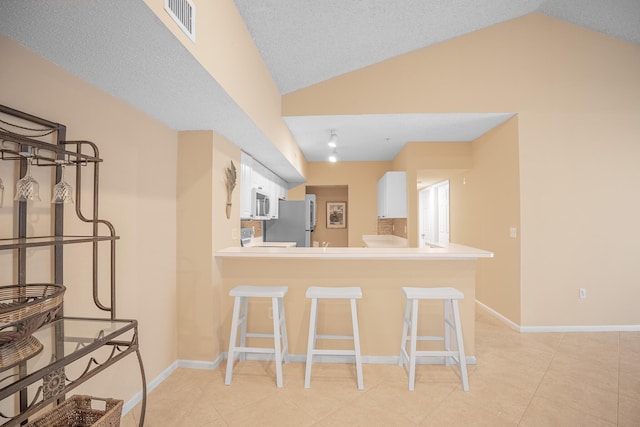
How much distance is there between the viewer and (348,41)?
2.89 meters

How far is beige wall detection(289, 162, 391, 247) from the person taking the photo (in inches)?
249

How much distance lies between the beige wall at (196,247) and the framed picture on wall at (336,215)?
17.1 ft

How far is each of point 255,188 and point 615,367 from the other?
3.86 metres

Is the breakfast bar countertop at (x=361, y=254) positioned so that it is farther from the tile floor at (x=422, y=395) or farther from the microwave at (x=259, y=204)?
the microwave at (x=259, y=204)

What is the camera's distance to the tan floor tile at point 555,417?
192 centimetres

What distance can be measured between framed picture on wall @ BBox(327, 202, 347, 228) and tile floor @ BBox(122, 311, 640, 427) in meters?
5.01

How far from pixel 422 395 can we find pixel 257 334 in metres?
1.38

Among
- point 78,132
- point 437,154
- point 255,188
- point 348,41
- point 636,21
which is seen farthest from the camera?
point 437,154

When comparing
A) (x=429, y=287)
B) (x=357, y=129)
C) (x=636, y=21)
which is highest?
(x=636, y=21)

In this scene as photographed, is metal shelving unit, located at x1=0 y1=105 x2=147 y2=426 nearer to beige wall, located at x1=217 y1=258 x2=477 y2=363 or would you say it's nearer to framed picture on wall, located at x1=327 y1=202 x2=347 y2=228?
beige wall, located at x1=217 y1=258 x2=477 y2=363

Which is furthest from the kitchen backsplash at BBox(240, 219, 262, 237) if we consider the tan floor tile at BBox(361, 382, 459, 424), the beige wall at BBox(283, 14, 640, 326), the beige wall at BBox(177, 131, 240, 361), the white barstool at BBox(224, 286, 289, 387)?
the tan floor tile at BBox(361, 382, 459, 424)

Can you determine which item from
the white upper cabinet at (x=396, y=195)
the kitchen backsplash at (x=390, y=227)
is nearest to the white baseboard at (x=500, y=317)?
the white upper cabinet at (x=396, y=195)

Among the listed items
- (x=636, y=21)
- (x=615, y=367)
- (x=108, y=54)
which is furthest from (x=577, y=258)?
(x=108, y=54)

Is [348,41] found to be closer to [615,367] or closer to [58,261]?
[58,261]
